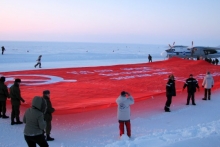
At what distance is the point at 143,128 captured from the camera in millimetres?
7523

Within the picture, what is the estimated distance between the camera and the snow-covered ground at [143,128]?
587 cm

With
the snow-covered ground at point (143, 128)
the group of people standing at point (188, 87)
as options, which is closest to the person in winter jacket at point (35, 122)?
the snow-covered ground at point (143, 128)

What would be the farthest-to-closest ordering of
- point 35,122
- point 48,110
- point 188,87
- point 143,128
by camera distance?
point 188,87
point 143,128
point 48,110
point 35,122

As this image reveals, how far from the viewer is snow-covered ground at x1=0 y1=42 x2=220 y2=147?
587 centimetres

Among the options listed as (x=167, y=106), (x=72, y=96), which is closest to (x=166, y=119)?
(x=167, y=106)

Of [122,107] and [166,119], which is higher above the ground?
[122,107]

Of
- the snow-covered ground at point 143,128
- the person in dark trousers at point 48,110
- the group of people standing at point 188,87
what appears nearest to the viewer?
the snow-covered ground at point 143,128

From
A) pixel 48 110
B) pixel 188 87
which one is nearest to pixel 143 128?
pixel 48 110

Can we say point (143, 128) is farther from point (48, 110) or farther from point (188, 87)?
point (188, 87)

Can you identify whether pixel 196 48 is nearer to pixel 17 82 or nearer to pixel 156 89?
pixel 156 89

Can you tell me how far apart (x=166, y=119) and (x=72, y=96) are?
14.2ft

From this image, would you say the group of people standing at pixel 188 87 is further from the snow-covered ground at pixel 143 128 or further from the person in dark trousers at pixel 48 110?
the person in dark trousers at pixel 48 110

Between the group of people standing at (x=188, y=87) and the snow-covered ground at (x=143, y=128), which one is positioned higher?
the group of people standing at (x=188, y=87)

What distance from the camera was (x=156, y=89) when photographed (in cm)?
1297
